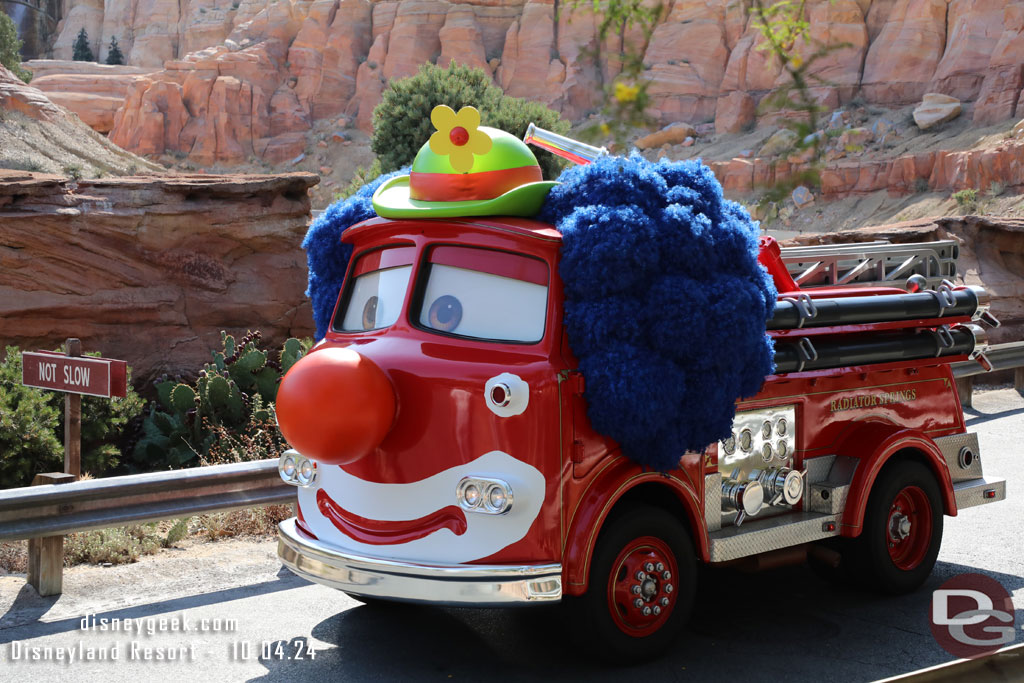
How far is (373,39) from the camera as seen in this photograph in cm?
8031

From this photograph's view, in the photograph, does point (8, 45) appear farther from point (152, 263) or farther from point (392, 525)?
point (392, 525)

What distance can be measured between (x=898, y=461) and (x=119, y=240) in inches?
351

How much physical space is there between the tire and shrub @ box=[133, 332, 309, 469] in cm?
471

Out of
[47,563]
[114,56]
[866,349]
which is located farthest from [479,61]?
[47,563]

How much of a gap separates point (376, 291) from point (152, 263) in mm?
7286

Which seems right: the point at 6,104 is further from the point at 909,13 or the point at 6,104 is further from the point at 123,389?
the point at 909,13

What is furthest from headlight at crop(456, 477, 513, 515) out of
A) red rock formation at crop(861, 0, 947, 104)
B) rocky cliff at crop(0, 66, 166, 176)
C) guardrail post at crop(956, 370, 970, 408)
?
red rock formation at crop(861, 0, 947, 104)

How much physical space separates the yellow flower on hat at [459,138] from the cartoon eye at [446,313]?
2.12 ft

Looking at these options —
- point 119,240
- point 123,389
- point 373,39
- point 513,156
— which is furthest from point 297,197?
point 373,39

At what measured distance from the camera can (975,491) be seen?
248 inches

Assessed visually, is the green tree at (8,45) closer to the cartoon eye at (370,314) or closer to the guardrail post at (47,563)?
the guardrail post at (47,563)

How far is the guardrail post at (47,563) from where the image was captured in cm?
579

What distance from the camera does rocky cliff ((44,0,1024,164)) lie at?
57000 mm

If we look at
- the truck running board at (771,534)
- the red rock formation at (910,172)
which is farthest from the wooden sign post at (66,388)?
the red rock formation at (910,172)
